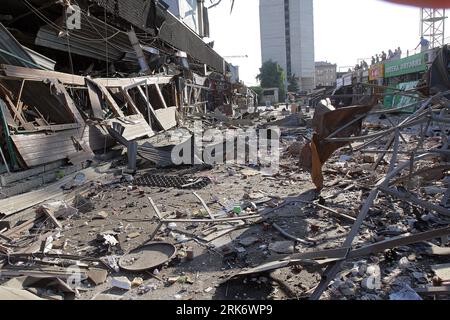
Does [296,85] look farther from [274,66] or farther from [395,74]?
[395,74]

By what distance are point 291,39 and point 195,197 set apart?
9270 centimetres

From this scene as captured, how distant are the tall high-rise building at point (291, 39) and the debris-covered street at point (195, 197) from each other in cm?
7953

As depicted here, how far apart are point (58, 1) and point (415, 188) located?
29.1 feet

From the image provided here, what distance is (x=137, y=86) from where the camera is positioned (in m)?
12.3

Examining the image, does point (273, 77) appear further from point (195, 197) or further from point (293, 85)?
point (195, 197)

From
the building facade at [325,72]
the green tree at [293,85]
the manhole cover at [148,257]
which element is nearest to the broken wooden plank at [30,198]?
the manhole cover at [148,257]

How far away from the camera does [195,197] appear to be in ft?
20.0

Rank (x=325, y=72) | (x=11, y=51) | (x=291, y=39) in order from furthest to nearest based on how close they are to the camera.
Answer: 1. (x=325, y=72)
2. (x=291, y=39)
3. (x=11, y=51)

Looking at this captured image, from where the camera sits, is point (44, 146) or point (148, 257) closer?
point (148, 257)

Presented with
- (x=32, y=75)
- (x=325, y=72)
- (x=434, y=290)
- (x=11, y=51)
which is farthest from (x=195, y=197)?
(x=325, y=72)

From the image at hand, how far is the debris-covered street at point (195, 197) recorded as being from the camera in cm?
312

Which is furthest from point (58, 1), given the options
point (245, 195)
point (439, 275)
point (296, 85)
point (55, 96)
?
point (296, 85)

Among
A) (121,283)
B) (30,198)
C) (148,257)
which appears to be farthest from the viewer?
(30,198)
